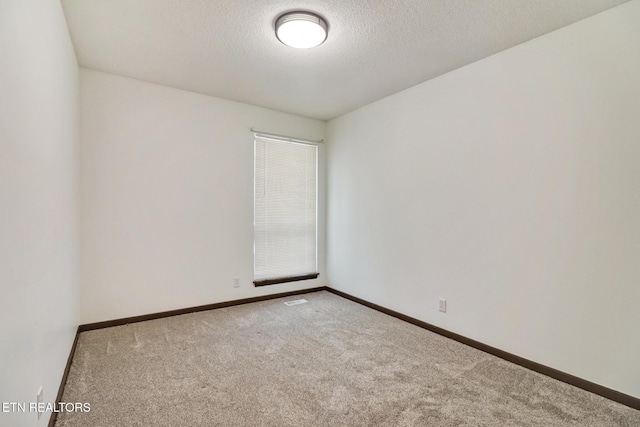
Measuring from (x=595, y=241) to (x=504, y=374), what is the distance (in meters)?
1.13

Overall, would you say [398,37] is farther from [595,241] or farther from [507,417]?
[507,417]

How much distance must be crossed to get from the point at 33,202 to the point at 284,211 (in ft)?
9.60

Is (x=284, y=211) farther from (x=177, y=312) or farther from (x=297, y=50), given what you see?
(x=297, y=50)

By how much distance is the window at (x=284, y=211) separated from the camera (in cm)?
406

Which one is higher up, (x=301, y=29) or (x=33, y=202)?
(x=301, y=29)

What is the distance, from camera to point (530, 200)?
2420 mm

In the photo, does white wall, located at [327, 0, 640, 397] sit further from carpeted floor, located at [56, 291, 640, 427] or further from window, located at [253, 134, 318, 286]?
window, located at [253, 134, 318, 286]

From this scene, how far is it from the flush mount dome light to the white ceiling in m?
0.06

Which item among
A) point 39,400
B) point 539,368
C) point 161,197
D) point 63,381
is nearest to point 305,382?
point 39,400

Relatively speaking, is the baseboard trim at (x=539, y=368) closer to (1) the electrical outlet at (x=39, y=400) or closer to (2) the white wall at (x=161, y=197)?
(2) the white wall at (x=161, y=197)

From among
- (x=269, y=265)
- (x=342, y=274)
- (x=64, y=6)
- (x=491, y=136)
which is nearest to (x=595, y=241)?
(x=491, y=136)

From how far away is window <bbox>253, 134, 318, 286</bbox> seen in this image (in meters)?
4.06

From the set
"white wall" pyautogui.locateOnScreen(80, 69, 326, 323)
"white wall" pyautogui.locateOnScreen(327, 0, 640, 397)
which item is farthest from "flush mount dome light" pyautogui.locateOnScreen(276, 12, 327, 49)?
"white wall" pyautogui.locateOnScreen(80, 69, 326, 323)

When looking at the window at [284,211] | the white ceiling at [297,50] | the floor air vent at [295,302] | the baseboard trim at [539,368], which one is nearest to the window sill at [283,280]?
the window at [284,211]
